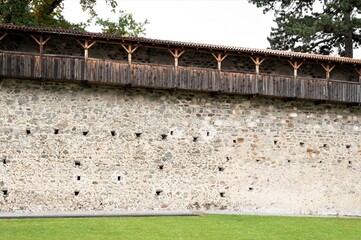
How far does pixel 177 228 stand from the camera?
15.1 meters

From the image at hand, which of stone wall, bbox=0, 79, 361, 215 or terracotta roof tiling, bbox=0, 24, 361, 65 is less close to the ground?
terracotta roof tiling, bbox=0, 24, 361, 65

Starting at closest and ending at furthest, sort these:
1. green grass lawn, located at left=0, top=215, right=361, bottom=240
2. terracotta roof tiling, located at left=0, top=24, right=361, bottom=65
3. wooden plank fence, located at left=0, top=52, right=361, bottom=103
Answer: green grass lawn, located at left=0, top=215, right=361, bottom=240 < terracotta roof tiling, located at left=0, top=24, right=361, bottom=65 < wooden plank fence, located at left=0, top=52, right=361, bottom=103

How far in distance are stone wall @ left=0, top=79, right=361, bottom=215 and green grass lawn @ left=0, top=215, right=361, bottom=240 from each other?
2932mm

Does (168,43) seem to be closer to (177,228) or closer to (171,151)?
(171,151)

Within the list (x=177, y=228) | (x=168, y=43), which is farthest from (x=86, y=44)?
(x=177, y=228)

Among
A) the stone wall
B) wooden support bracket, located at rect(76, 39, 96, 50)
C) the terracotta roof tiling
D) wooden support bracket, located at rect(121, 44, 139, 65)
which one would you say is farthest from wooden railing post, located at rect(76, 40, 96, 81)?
wooden support bracket, located at rect(121, 44, 139, 65)

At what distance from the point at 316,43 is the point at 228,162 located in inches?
514

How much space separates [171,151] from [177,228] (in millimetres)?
6134

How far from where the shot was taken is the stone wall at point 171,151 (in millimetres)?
19609

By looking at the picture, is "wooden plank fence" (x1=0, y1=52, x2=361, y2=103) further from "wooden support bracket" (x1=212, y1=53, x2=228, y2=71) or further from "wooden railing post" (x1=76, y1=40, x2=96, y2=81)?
"wooden support bracket" (x1=212, y1=53, x2=228, y2=71)

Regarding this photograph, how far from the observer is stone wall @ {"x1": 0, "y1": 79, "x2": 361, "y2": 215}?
19609 millimetres

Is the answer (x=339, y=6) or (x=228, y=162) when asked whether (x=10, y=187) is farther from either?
(x=339, y=6)

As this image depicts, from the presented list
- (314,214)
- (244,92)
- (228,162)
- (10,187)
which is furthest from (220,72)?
(10,187)

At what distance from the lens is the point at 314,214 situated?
2236cm
